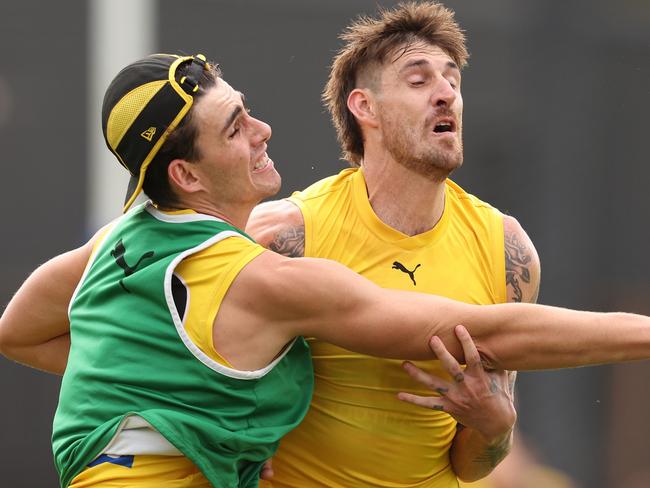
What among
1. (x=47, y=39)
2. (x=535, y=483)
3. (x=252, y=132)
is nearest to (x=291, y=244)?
(x=252, y=132)

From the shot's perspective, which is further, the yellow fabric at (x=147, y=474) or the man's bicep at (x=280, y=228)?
the man's bicep at (x=280, y=228)

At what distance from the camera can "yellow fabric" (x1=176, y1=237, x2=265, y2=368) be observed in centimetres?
356

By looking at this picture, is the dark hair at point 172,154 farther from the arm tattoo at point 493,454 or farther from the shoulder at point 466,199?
the arm tattoo at point 493,454

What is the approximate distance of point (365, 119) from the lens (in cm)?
462

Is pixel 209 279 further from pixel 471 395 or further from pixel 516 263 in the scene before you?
pixel 516 263

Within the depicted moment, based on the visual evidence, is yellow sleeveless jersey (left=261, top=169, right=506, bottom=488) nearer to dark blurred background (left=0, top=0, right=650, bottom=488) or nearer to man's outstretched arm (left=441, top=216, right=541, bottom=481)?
man's outstretched arm (left=441, top=216, right=541, bottom=481)

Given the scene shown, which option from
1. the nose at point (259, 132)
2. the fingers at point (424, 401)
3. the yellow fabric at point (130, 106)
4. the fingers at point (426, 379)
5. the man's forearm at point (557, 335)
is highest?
the yellow fabric at point (130, 106)

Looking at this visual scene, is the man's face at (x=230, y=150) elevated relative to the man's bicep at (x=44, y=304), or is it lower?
elevated

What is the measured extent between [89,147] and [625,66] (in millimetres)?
5050

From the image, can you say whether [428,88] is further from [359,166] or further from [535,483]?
[535,483]

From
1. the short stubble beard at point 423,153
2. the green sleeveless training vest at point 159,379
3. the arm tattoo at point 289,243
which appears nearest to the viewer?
the green sleeveless training vest at point 159,379

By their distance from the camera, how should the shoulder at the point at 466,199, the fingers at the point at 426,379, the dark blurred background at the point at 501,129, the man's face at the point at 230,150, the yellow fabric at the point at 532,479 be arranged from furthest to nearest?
the dark blurred background at the point at 501,129 → the yellow fabric at the point at 532,479 → the shoulder at the point at 466,199 → the fingers at the point at 426,379 → the man's face at the point at 230,150

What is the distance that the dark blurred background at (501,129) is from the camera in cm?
1065

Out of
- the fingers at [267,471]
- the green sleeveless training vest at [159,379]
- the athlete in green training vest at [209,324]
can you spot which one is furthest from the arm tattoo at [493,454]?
the green sleeveless training vest at [159,379]
